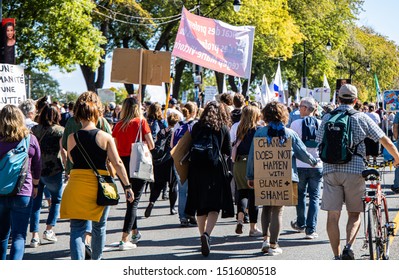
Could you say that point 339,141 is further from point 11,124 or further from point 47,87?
point 47,87

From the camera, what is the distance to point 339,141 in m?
7.85

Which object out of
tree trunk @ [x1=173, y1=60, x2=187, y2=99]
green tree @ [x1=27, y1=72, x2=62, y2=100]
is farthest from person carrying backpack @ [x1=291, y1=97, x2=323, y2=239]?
green tree @ [x1=27, y1=72, x2=62, y2=100]

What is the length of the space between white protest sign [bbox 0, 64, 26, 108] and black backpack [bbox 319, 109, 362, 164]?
5.25 metres

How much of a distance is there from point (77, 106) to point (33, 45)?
21523 mm

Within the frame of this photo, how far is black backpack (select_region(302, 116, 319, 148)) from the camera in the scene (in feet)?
35.6

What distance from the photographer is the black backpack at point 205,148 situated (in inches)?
370

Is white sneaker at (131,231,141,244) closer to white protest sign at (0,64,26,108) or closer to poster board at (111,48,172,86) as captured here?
poster board at (111,48,172,86)

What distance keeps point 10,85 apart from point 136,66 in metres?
1.83

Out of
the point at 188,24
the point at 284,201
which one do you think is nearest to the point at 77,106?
the point at 284,201

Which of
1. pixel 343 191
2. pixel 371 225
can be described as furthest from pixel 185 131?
pixel 371 225

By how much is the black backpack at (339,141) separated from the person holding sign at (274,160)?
1494mm

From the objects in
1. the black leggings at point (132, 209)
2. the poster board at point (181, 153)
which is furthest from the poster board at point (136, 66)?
the poster board at point (181, 153)
